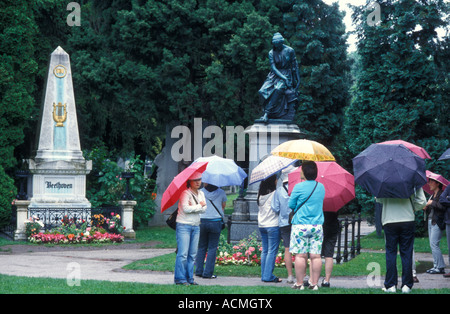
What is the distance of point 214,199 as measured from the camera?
11531mm

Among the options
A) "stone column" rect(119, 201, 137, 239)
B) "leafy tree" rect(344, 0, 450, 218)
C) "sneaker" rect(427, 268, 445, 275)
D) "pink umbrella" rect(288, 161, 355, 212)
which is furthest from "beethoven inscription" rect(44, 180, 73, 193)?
"sneaker" rect(427, 268, 445, 275)

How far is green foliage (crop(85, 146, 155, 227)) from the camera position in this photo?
2438 centimetres

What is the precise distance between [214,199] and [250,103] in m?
15.0

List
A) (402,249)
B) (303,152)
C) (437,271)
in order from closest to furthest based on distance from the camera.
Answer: (402,249) < (303,152) < (437,271)

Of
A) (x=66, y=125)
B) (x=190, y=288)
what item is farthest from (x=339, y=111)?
(x=190, y=288)

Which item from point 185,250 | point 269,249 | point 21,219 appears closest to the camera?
point 185,250

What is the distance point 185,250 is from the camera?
10422 millimetres

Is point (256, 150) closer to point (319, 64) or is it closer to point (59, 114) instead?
point (59, 114)

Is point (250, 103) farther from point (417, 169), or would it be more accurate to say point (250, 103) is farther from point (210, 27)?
point (417, 169)

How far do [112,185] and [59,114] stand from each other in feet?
11.4

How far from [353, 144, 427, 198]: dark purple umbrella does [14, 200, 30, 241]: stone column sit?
13641mm

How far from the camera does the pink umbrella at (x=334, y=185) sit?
10.4 meters

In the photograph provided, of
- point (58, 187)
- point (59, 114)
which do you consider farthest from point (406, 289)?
point (59, 114)

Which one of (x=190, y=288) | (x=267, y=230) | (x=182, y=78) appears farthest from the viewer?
(x=182, y=78)
